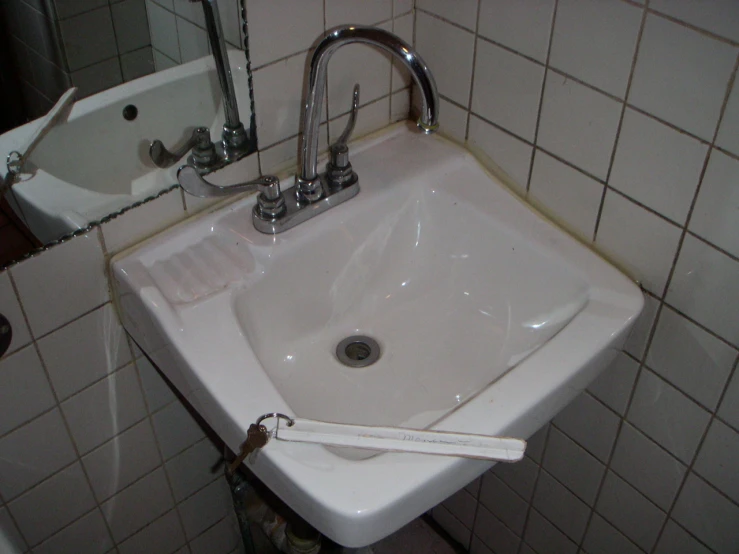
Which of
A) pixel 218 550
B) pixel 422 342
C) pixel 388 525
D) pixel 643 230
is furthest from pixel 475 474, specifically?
pixel 218 550

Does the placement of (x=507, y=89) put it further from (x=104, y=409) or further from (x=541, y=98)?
(x=104, y=409)

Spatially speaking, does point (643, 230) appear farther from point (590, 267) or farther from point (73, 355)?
point (73, 355)

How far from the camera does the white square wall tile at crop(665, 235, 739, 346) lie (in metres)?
0.85

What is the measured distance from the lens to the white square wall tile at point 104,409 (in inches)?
41.2

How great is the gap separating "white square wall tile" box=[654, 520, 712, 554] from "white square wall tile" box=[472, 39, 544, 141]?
23.9 inches

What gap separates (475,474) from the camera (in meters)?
0.82

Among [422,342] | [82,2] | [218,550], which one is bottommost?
[218,550]

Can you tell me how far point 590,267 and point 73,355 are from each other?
2.25 ft

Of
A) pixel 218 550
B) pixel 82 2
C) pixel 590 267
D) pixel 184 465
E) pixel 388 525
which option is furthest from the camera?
pixel 218 550

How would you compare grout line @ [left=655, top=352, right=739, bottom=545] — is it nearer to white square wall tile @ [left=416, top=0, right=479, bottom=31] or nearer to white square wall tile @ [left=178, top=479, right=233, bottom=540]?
white square wall tile @ [left=416, top=0, right=479, bottom=31]

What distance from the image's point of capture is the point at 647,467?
3.57 feet

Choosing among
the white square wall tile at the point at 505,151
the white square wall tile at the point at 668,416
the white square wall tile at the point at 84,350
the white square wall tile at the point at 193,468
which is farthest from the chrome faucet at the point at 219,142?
the white square wall tile at the point at 668,416

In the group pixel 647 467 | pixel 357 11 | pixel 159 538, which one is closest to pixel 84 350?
pixel 159 538

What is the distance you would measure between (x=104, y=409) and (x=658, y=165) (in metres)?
0.81
